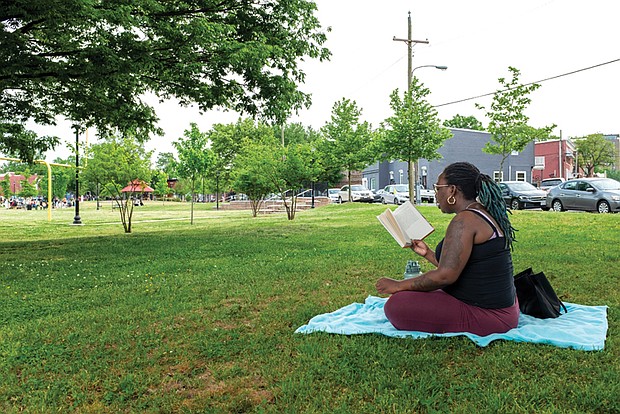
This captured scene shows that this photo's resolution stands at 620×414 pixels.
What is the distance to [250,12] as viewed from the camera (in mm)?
11836

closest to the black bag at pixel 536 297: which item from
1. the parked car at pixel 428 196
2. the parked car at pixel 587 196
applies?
the parked car at pixel 587 196

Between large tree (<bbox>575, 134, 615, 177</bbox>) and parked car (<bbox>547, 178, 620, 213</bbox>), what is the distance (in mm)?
54094

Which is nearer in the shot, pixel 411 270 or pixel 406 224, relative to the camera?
pixel 406 224

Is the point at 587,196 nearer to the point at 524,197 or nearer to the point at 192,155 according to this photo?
the point at 524,197

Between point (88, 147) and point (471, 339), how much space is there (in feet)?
54.8

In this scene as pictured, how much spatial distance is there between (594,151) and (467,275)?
7611cm

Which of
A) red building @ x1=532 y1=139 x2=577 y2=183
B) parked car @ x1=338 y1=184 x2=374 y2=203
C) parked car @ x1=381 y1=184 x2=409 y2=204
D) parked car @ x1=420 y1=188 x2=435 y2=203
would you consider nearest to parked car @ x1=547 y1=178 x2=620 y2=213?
parked car @ x1=381 y1=184 x2=409 y2=204

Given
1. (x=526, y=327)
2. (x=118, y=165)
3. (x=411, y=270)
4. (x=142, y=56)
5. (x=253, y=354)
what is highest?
(x=142, y=56)

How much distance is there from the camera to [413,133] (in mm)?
26891

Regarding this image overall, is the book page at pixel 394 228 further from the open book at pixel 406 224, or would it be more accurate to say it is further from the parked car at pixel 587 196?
the parked car at pixel 587 196

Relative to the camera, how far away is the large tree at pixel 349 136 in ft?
121

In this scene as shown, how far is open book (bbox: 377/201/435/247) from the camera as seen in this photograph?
4.44m

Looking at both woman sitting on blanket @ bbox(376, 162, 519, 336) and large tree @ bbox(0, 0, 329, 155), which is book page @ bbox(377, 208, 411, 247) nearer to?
woman sitting on blanket @ bbox(376, 162, 519, 336)

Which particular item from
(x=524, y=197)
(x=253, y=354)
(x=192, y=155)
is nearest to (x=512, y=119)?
(x=524, y=197)
